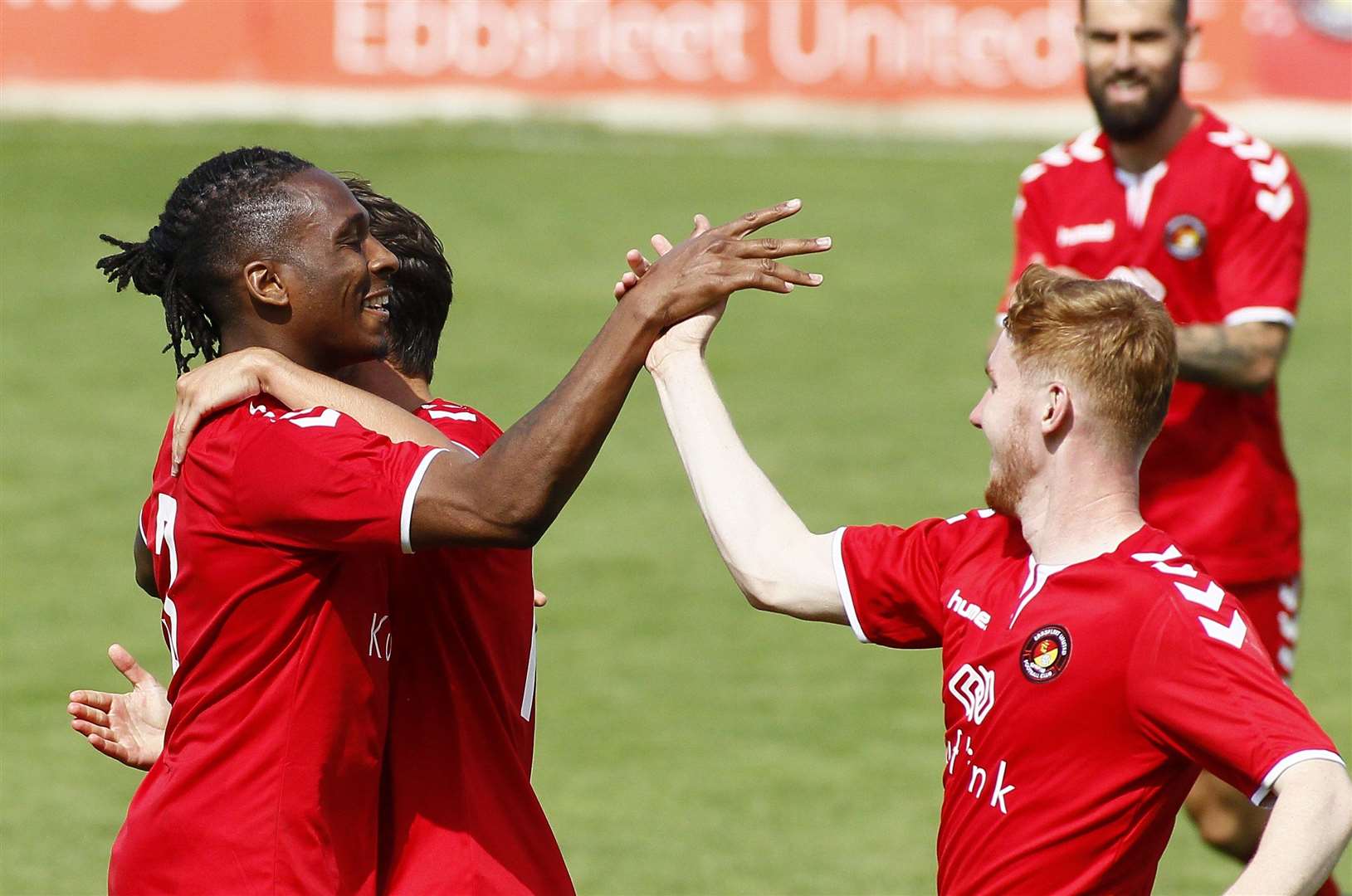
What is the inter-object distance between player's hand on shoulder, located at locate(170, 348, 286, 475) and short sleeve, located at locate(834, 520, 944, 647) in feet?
3.87

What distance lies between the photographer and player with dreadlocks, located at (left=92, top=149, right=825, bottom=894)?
328 centimetres

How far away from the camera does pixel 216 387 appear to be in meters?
3.46

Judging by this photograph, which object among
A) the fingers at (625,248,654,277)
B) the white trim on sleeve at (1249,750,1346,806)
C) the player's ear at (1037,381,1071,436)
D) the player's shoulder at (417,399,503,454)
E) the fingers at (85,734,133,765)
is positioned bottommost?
the fingers at (85,734,133,765)

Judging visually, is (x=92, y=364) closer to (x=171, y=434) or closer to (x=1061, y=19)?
(x=1061, y=19)

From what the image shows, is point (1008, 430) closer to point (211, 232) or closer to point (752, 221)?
point (752, 221)

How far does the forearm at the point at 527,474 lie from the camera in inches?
127

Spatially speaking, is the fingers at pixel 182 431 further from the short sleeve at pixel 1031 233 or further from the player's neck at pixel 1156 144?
the player's neck at pixel 1156 144

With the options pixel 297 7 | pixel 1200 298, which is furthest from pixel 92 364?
pixel 1200 298

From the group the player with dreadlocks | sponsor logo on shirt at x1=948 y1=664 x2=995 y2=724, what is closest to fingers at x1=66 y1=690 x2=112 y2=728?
the player with dreadlocks

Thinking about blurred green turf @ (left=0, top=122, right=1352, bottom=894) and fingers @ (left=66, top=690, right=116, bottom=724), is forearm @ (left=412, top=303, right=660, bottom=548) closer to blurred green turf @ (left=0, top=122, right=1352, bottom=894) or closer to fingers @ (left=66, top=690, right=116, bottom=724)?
fingers @ (left=66, top=690, right=116, bottom=724)

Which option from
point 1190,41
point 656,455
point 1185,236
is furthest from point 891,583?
point 656,455

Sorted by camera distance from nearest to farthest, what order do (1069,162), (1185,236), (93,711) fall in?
1. (93,711)
2. (1185,236)
3. (1069,162)

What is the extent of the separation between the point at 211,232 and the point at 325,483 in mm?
598

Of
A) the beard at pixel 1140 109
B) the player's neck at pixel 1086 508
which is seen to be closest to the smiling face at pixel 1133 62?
the beard at pixel 1140 109
